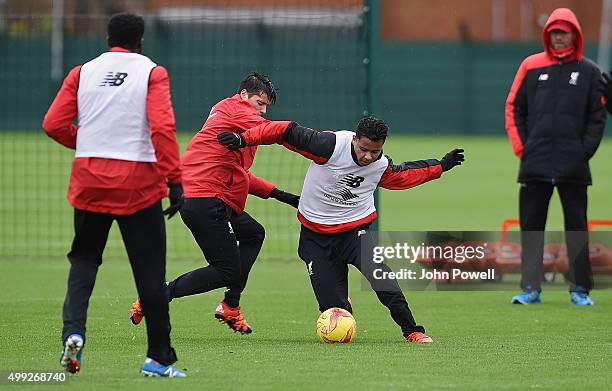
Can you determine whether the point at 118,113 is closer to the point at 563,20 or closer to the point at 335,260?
the point at 335,260

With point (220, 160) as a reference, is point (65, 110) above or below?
above

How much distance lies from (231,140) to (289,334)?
158 centimetres

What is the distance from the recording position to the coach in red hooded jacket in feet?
35.9

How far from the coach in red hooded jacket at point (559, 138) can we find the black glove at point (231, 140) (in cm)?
337

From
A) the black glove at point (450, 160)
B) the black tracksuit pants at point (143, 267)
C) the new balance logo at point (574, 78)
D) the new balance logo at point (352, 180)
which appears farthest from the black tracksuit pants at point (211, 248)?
the new balance logo at point (574, 78)

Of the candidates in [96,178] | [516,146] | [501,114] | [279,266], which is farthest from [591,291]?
[501,114]

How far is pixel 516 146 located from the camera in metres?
11.2

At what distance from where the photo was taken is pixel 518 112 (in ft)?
37.1

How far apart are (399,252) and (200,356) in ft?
13.6

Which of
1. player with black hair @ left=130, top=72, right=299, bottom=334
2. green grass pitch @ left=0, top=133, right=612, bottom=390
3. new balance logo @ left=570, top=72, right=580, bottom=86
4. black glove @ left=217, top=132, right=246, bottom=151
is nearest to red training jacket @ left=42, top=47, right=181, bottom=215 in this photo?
green grass pitch @ left=0, top=133, right=612, bottom=390

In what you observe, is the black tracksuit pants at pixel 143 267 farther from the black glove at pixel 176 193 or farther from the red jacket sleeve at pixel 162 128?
the red jacket sleeve at pixel 162 128

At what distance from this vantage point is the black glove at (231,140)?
859 cm

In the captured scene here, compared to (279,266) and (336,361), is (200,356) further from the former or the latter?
(279,266)

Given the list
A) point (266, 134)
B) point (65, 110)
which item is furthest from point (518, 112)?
point (65, 110)
